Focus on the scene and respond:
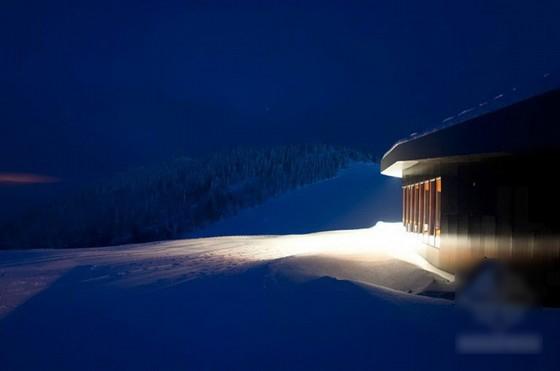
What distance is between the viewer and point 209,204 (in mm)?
55250

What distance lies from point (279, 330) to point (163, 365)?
4.20 ft

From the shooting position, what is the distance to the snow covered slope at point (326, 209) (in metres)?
42.7

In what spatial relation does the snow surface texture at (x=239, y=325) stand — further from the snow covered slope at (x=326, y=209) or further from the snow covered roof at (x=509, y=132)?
the snow covered slope at (x=326, y=209)

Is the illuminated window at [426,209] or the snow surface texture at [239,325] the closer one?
the snow surface texture at [239,325]

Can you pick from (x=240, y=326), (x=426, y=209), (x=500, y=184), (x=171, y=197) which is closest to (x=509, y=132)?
(x=500, y=184)

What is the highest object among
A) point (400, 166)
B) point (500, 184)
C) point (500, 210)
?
point (400, 166)

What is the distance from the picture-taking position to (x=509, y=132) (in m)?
6.58

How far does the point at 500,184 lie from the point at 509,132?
5.01 ft

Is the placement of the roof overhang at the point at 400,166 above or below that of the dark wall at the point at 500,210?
above

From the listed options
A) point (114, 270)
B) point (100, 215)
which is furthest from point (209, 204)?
point (114, 270)

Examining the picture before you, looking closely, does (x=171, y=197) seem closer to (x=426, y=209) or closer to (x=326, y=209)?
(x=326, y=209)

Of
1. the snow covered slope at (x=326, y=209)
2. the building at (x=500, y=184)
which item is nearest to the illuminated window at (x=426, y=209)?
the building at (x=500, y=184)
